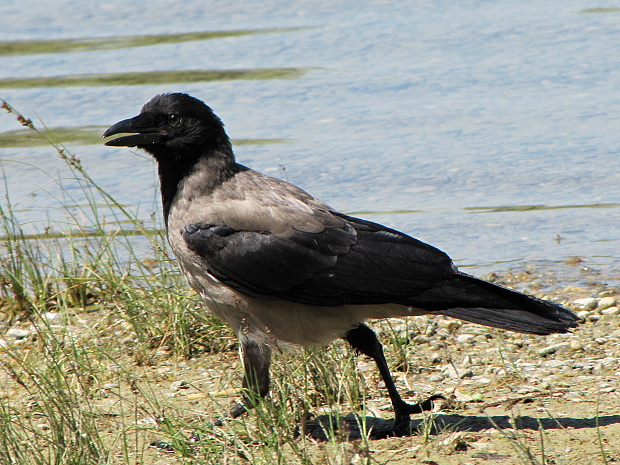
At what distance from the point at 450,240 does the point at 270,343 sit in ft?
10.2

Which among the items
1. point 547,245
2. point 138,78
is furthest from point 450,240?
point 138,78

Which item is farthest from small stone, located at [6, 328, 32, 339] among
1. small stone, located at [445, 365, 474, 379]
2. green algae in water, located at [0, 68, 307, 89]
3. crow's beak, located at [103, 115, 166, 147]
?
green algae in water, located at [0, 68, 307, 89]

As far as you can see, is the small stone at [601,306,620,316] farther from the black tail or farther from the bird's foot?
the bird's foot

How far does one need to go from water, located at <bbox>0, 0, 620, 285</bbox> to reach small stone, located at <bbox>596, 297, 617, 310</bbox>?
0.45 meters

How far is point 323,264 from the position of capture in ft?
15.9

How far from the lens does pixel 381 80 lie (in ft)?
35.9

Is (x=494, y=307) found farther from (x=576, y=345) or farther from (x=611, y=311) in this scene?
(x=611, y=311)

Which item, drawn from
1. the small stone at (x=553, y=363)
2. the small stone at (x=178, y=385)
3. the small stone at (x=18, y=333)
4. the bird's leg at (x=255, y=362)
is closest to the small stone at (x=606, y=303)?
the small stone at (x=553, y=363)

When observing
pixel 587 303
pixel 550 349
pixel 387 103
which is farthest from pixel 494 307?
pixel 387 103

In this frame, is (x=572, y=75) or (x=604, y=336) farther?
(x=572, y=75)

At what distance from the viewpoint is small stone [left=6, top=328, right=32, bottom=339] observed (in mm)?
6285

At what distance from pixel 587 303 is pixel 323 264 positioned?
86.7 inches

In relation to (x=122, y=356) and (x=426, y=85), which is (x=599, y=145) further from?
(x=122, y=356)

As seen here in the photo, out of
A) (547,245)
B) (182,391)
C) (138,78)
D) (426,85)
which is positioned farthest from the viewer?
(138,78)
